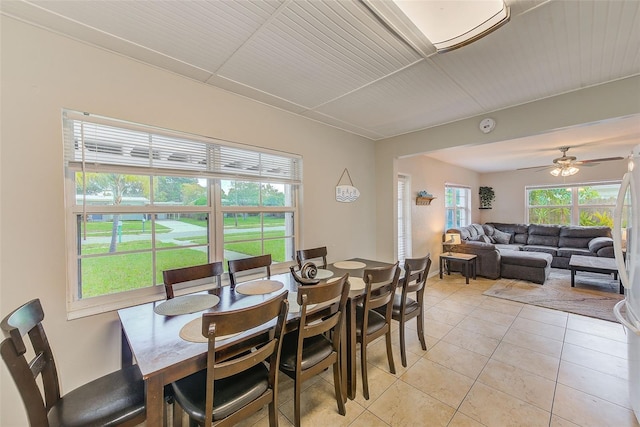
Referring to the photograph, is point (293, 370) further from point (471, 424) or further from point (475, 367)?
point (475, 367)

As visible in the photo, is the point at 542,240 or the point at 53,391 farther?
the point at 542,240

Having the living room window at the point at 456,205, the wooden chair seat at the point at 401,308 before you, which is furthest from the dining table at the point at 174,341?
the living room window at the point at 456,205

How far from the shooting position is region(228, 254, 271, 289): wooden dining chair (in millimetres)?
2250

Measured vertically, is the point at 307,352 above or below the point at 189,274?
below

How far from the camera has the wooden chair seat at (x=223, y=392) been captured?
1.21 metres

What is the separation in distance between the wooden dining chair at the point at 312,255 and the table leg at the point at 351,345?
0.99 m

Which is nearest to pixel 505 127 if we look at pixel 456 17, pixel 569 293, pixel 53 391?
pixel 456 17

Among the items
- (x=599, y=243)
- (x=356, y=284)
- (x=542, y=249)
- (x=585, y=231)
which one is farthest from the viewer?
(x=542, y=249)

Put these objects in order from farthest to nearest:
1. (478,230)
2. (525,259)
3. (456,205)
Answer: (456,205), (478,230), (525,259)

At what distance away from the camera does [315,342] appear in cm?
179

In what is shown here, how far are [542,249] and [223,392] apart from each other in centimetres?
752

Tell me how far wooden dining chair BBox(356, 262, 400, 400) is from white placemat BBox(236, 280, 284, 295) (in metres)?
0.70

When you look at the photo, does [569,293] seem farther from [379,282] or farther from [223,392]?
[223,392]

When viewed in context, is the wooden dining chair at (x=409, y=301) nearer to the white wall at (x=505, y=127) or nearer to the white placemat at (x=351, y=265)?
the white placemat at (x=351, y=265)
